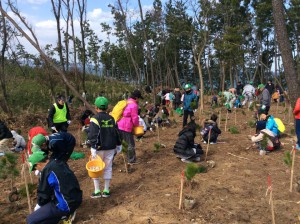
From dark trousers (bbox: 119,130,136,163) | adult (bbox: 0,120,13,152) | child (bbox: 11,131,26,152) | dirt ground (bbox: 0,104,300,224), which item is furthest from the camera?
child (bbox: 11,131,26,152)

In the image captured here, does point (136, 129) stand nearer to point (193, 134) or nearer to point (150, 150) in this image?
point (193, 134)

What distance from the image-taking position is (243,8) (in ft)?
99.3

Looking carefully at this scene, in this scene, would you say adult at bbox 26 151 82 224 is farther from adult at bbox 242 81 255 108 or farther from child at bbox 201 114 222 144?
adult at bbox 242 81 255 108

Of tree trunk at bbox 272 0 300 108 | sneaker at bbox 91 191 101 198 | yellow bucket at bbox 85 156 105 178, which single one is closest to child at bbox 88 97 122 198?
sneaker at bbox 91 191 101 198

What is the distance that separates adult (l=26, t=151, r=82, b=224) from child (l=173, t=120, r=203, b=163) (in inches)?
137

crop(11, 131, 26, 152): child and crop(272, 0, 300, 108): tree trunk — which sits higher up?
crop(272, 0, 300, 108): tree trunk

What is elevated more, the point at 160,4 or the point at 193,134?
the point at 160,4

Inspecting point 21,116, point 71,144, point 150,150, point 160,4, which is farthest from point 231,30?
point 71,144

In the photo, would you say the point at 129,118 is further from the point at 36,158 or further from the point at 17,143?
the point at 17,143

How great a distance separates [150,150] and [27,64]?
2994cm

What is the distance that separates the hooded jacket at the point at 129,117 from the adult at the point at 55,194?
291 centimetres

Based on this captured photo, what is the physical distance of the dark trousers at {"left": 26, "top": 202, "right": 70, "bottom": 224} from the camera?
11.3 feet

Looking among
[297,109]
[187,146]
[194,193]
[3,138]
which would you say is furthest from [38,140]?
[297,109]

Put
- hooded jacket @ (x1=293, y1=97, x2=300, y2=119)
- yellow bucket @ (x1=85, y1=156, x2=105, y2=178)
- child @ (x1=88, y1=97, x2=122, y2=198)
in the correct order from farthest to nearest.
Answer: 1. hooded jacket @ (x1=293, y1=97, x2=300, y2=119)
2. child @ (x1=88, y1=97, x2=122, y2=198)
3. yellow bucket @ (x1=85, y1=156, x2=105, y2=178)
